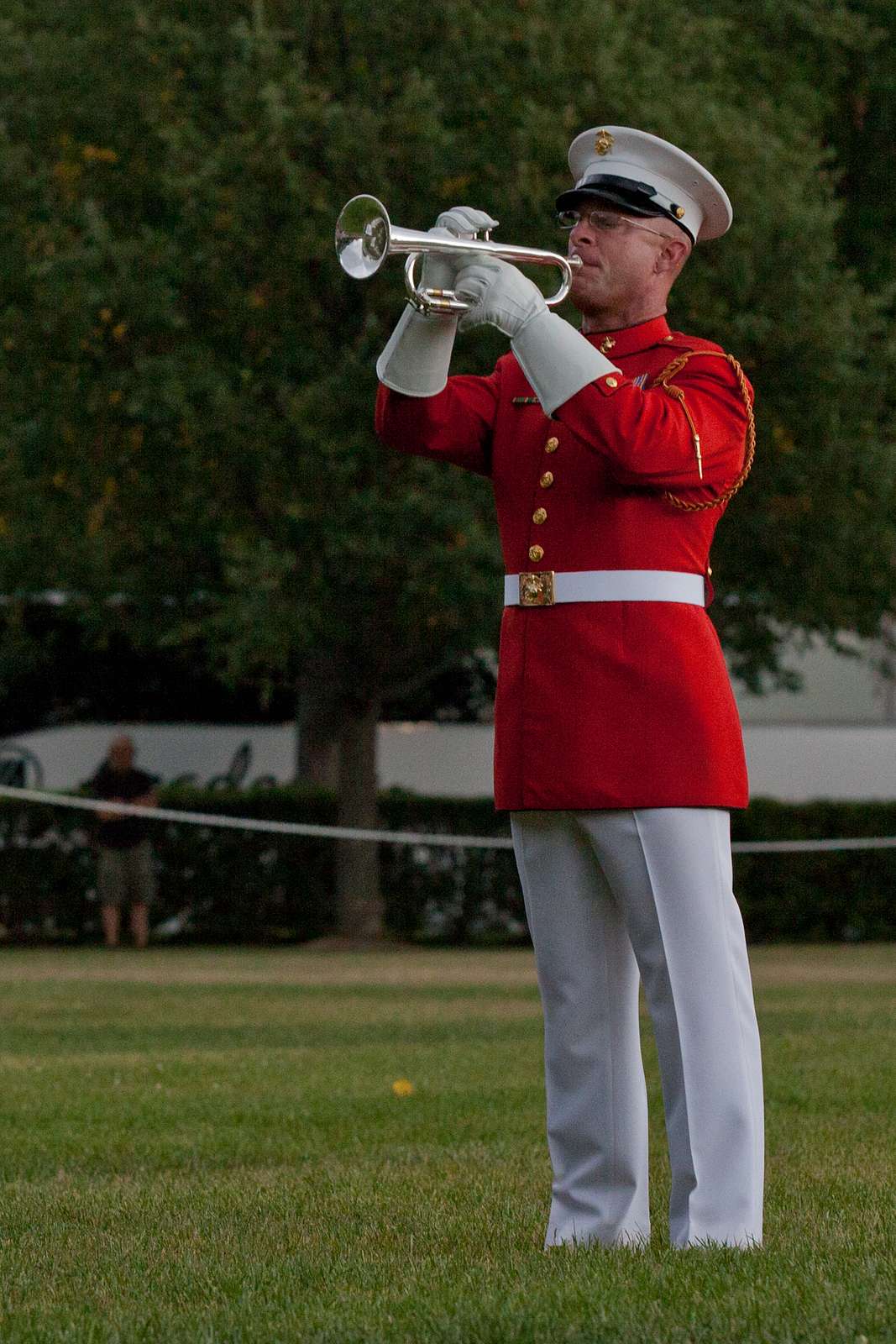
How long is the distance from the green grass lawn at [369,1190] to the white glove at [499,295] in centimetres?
188

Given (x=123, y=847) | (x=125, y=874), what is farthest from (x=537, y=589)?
(x=125, y=874)

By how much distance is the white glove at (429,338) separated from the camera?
479cm

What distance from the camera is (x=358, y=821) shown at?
21.8 meters

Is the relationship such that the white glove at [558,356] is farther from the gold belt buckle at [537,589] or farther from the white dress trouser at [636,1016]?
the white dress trouser at [636,1016]

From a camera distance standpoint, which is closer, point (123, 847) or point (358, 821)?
point (123, 847)

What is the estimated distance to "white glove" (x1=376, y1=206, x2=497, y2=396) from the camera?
479 centimetres

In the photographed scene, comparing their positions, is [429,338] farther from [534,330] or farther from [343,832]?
[343,832]

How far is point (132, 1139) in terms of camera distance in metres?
7.42

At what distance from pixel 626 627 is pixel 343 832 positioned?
1651 cm

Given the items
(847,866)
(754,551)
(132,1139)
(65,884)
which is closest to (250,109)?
(754,551)

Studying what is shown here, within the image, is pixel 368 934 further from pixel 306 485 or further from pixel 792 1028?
pixel 792 1028

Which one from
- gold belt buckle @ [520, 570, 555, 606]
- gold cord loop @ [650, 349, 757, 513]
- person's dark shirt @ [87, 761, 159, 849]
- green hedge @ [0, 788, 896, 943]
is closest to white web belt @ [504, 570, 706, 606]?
gold belt buckle @ [520, 570, 555, 606]

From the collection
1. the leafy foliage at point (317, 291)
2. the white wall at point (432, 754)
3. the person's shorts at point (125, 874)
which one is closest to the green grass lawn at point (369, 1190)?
the leafy foliage at point (317, 291)

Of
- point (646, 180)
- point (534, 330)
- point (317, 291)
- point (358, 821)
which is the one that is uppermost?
point (317, 291)
